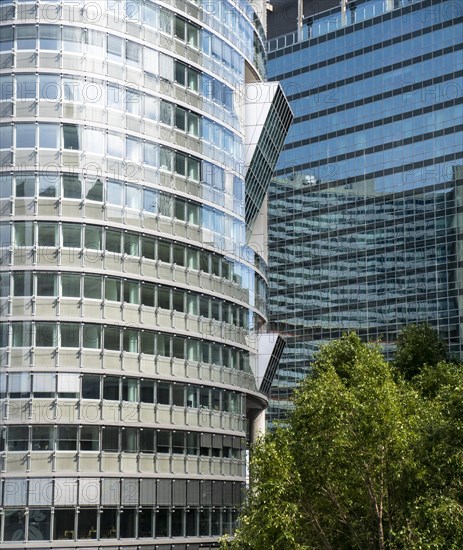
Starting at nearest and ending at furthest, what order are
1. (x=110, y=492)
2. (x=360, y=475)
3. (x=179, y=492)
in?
(x=360, y=475), (x=110, y=492), (x=179, y=492)

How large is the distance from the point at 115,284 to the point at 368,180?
3111 inches

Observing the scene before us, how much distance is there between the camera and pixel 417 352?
2611 inches

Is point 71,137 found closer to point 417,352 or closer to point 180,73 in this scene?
point 180,73

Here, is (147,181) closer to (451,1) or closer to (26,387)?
(26,387)

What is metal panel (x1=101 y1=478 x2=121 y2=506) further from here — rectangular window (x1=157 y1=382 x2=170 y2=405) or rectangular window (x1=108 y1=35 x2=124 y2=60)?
rectangular window (x1=108 y1=35 x2=124 y2=60)

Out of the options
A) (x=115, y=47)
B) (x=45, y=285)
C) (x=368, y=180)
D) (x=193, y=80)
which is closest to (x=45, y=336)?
(x=45, y=285)

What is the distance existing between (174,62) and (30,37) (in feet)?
25.8

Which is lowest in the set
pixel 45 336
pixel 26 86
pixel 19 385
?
pixel 19 385

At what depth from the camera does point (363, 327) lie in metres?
128

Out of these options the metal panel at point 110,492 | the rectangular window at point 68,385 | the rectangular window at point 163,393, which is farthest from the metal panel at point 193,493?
the rectangular window at point 68,385

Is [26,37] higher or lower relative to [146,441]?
higher

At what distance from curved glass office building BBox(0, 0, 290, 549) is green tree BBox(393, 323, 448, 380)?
35.6 feet

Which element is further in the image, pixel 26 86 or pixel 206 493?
pixel 206 493

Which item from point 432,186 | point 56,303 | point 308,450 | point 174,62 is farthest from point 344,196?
point 308,450
